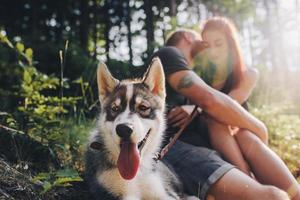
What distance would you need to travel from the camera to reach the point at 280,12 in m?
26.0

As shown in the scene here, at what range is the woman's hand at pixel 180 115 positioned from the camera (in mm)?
3726

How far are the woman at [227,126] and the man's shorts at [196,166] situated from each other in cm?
24

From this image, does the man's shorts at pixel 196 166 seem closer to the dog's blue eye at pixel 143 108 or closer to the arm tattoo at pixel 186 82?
the arm tattoo at pixel 186 82

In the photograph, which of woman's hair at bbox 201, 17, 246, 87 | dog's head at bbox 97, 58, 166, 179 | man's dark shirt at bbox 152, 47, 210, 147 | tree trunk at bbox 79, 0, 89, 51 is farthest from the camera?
tree trunk at bbox 79, 0, 89, 51

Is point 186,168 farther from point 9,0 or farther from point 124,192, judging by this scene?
point 9,0

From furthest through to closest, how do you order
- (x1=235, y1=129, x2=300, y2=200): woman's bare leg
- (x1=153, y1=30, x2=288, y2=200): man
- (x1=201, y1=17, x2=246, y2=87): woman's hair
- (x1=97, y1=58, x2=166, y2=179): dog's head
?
(x1=201, y1=17, x2=246, y2=87): woman's hair → (x1=235, y1=129, x2=300, y2=200): woman's bare leg → (x1=153, y1=30, x2=288, y2=200): man → (x1=97, y1=58, x2=166, y2=179): dog's head

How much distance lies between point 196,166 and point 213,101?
0.63 meters

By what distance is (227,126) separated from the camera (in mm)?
3584

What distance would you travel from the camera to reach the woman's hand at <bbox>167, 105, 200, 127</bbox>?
3726mm

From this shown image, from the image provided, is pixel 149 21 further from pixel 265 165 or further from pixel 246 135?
pixel 265 165

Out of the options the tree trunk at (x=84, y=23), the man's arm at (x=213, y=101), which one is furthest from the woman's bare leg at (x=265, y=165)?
the tree trunk at (x=84, y=23)

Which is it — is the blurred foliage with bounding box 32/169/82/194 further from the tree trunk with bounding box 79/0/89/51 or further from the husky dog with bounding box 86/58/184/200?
the tree trunk with bounding box 79/0/89/51

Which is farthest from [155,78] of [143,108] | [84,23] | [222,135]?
[84,23]

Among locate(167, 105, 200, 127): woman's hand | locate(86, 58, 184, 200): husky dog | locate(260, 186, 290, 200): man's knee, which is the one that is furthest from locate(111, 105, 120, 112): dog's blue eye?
locate(260, 186, 290, 200): man's knee
